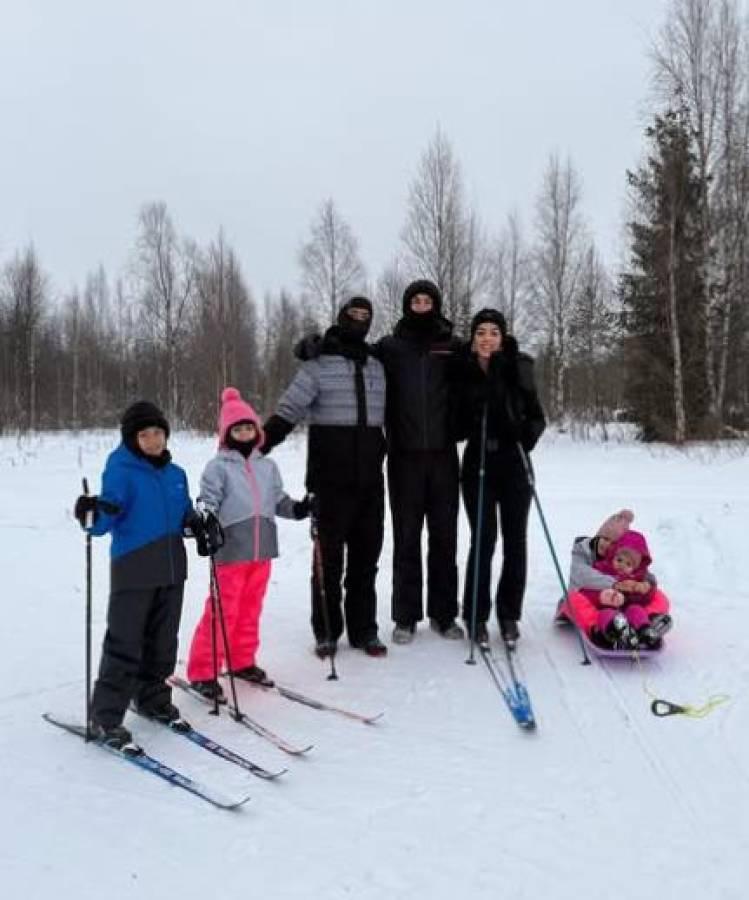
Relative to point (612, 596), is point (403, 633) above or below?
below

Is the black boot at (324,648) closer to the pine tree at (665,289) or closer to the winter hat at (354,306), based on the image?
the winter hat at (354,306)

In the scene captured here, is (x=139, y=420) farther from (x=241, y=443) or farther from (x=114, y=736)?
(x=114, y=736)

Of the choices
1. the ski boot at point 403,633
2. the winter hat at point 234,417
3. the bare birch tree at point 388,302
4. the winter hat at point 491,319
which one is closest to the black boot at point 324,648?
the ski boot at point 403,633

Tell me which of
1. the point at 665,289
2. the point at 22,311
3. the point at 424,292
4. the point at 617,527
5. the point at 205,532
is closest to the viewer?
the point at 205,532

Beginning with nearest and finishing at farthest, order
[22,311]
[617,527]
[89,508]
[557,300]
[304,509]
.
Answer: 1. [89,508]
2. [304,509]
3. [617,527]
4. [557,300]
5. [22,311]

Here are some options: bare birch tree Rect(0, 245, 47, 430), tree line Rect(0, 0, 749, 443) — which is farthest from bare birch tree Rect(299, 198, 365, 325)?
bare birch tree Rect(0, 245, 47, 430)

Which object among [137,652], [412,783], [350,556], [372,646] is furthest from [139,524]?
[372,646]

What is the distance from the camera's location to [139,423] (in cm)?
370

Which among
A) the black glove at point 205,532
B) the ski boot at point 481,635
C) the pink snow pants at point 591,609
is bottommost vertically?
the ski boot at point 481,635

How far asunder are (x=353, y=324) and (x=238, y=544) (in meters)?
1.59

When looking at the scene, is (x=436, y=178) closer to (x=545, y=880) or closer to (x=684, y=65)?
(x=684, y=65)

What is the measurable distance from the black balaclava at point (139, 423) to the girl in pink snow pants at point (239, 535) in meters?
0.48

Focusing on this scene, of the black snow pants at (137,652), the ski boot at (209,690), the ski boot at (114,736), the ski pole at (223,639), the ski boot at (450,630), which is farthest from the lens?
the ski boot at (450,630)

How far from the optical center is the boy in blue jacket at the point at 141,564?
354cm
